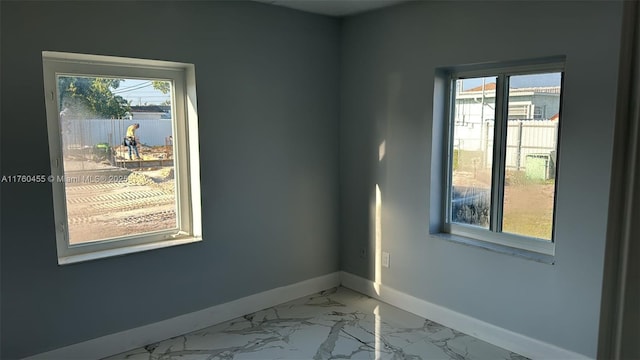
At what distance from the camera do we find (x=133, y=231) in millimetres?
3076

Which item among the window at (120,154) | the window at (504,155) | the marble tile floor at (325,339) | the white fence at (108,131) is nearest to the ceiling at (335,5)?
the window at (504,155)

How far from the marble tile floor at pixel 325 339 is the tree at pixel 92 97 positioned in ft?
5.07

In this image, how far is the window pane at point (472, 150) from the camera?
311cm

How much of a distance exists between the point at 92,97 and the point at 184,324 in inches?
64.0

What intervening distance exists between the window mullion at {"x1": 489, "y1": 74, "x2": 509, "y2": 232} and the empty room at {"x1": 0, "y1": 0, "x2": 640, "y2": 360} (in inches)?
0.5

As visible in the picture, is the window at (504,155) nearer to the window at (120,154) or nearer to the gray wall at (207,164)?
the gray wall at (207,164)

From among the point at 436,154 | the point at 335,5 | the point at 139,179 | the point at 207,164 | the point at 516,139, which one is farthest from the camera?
the point at 335,5

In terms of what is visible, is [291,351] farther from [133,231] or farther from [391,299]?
[133,231]

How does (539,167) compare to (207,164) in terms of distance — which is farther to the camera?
(207,164)

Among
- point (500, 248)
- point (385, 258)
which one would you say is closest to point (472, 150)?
point (500, 248)

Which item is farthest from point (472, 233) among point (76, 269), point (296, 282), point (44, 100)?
point (44, 100)

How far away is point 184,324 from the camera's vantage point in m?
3.17

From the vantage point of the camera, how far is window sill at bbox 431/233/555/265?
275 cm

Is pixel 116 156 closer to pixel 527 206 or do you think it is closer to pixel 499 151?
pixel 499 151
